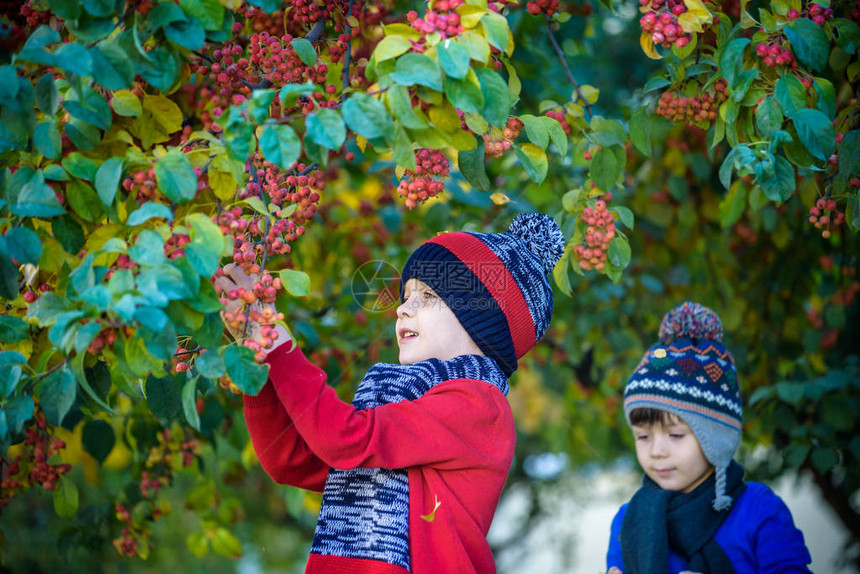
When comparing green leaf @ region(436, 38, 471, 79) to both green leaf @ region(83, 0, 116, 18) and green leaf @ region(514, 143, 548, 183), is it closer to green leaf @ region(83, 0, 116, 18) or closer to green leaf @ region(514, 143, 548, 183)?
green leaf @ region(514, 143, 548, 183)

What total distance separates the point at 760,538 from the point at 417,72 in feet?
4.58

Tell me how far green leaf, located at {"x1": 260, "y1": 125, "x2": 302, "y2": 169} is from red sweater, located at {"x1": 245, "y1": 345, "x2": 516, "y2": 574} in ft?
1.20

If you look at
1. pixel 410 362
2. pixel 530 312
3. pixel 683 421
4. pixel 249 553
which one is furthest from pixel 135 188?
pixel 249 553

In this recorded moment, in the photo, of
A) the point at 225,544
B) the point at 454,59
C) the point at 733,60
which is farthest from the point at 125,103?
the point at 225,544

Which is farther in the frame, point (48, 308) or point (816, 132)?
point (816, 132)

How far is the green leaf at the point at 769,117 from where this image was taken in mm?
1525

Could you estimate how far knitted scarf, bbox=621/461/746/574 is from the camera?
1895 millimetres

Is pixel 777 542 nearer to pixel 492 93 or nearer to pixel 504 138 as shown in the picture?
pixel 504 138

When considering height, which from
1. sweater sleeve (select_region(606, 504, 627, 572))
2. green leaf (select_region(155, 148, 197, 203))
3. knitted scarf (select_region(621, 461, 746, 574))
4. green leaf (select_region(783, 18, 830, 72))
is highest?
green leaf (select_region(155, 148, 197, 203))

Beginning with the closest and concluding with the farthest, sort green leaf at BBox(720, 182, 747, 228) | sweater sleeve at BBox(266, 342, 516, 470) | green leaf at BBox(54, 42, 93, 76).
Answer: green leaf at BBox(54, 42, 93, 76) → sweater sleeve at BBox(266, 342, 516, 470) → green leaf at BBox(720, 182, 747, 228)

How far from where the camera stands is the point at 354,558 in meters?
1.49

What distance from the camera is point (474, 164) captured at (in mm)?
1511

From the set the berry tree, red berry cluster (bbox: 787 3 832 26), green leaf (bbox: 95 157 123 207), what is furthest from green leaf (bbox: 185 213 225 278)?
red berry cluster (bbox: 787 3 832 26)

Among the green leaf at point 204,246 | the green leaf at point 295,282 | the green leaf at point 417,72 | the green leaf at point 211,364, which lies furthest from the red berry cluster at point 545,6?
the green leaf at point 211,364
